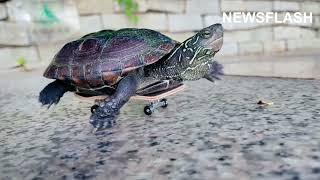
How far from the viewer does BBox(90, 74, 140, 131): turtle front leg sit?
1816 millimetres

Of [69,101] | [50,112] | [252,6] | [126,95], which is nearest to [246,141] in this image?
[126,95]

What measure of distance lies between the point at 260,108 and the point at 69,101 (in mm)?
1453

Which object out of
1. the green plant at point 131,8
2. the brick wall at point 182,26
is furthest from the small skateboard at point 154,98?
the green plant at point 131,8

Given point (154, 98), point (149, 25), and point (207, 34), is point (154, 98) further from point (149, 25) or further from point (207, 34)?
point (149, 25)

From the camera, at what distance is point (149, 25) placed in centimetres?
764

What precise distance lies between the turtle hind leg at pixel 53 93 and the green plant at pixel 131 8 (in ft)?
17.1

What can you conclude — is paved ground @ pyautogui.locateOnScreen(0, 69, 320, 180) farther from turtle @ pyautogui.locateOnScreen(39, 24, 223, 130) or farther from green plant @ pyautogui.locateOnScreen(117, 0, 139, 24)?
green plant @ pyautogui.locateOnScreen(117, 0, 139, 24)

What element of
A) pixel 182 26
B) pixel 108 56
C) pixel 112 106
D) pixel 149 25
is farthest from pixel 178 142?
pixel 182 26

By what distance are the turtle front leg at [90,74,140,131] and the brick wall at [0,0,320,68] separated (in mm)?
5279

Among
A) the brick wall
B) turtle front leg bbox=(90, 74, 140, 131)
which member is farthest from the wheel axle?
the brick wall

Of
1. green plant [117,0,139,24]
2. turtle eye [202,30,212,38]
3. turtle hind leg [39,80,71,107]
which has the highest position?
green plant [117,0,139,24]

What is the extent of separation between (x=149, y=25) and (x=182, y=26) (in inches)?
31.8

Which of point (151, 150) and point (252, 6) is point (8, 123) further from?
point (252, 6)

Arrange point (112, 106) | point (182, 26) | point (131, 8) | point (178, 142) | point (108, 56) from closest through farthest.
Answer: point (178, 142) → point (112, 106) → point (108, 56) → point (131, 8) → point (182, 26)
